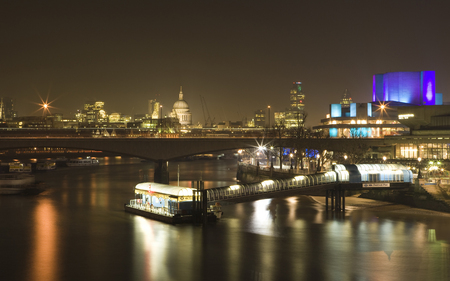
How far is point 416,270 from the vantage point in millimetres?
29703

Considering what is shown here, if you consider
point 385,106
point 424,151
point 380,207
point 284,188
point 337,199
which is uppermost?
point 385,106

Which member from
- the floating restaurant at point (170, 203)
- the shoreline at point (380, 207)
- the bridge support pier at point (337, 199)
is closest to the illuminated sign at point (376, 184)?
the shoreline at point (380, 207)

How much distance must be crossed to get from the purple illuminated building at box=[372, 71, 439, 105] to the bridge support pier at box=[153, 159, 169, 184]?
74384mm

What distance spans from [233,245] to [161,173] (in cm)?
4890

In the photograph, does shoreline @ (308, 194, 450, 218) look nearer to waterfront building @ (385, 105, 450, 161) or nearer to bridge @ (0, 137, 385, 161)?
bridge @ (0, 137, 385, 161)

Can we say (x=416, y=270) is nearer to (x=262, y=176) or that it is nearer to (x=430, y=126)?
(x=262, y=176)

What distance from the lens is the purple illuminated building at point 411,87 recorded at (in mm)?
130750

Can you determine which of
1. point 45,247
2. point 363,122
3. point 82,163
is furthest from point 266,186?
point 82,163

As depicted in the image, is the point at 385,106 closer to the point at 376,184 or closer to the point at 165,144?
the point at 165,144

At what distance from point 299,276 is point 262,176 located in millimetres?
54293

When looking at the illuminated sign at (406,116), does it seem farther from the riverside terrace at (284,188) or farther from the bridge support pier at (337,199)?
the bridge support pier at (337,199)

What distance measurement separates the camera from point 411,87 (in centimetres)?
13225

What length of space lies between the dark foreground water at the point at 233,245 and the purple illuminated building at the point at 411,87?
85866mm

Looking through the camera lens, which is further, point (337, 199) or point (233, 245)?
point (337, 199)
